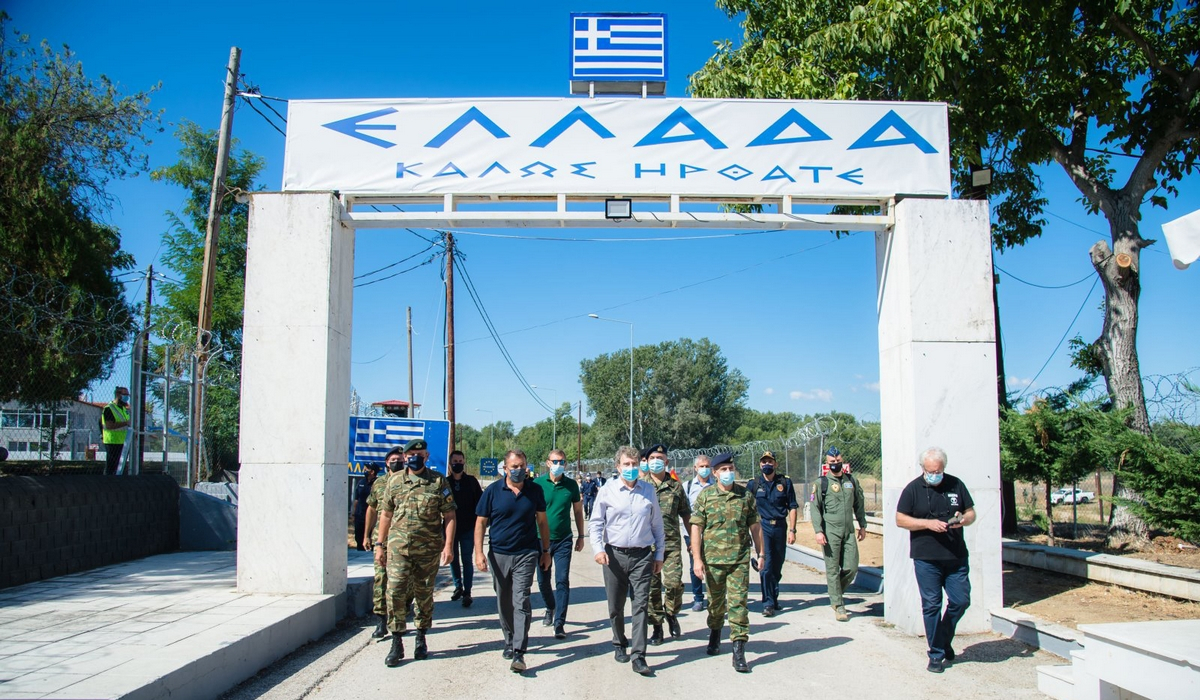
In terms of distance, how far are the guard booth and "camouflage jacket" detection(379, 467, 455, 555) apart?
1.53 m

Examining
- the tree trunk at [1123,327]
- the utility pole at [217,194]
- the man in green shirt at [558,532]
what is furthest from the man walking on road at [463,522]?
the tree trunk at [1123,327]

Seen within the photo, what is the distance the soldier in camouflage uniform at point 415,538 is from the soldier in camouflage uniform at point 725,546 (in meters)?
2.27

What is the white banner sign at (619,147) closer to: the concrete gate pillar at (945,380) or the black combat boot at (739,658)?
the concrete gate pillar at (945,380)

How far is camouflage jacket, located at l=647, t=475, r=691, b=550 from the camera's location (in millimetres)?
8508

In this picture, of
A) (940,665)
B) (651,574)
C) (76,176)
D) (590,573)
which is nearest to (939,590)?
(940,665)

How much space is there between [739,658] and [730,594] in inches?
21.2

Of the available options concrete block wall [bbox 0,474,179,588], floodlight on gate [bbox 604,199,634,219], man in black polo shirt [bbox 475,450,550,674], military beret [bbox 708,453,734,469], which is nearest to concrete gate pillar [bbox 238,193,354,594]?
man in black polo shirt [bbox 475,450,550,674]

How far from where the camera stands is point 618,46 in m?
9.62

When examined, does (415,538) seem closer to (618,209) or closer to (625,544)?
(625,544)

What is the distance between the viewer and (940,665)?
6770 millimetres

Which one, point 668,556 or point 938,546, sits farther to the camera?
point 668,556

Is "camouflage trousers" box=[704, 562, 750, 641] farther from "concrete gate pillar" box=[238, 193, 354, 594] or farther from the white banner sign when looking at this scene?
the white banner sign

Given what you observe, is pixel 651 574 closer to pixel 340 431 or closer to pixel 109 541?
pixel 340 431

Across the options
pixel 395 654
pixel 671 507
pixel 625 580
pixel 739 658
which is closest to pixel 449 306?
pixel 671 507
